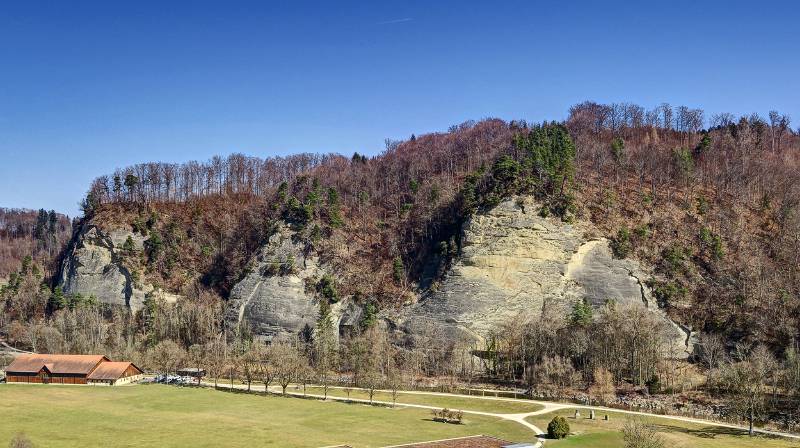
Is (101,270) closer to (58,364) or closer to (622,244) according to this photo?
(58,364)

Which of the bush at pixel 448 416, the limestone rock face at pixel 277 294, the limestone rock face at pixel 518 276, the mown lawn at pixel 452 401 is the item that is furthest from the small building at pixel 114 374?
the bush at pixel 448 416

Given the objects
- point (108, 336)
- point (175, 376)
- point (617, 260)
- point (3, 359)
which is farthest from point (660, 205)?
point (3, 359)

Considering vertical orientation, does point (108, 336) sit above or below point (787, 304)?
below

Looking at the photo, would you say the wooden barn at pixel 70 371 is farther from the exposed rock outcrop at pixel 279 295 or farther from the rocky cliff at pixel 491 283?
the rocky cliff at pixel 491 283

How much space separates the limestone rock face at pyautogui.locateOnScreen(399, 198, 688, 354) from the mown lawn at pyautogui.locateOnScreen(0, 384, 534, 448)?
32235 millimetres

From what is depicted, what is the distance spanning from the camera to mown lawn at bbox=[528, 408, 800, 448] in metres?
52.8

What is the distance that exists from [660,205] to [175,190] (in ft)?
342

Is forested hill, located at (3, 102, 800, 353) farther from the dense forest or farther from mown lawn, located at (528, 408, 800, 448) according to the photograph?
mown lawn, located at (528, 408, 800, 448)

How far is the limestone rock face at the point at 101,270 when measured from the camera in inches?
5032

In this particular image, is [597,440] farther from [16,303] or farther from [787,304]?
[16,303]

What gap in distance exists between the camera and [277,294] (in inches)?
4596

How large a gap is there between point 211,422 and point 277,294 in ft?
185

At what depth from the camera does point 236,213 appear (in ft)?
472

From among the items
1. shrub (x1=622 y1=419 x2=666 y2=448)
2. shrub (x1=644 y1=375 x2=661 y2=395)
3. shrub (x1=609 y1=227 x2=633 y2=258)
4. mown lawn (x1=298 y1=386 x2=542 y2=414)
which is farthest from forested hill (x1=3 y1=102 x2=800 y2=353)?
shrub (x1=622 y1=419 x2=666 y2=448)
